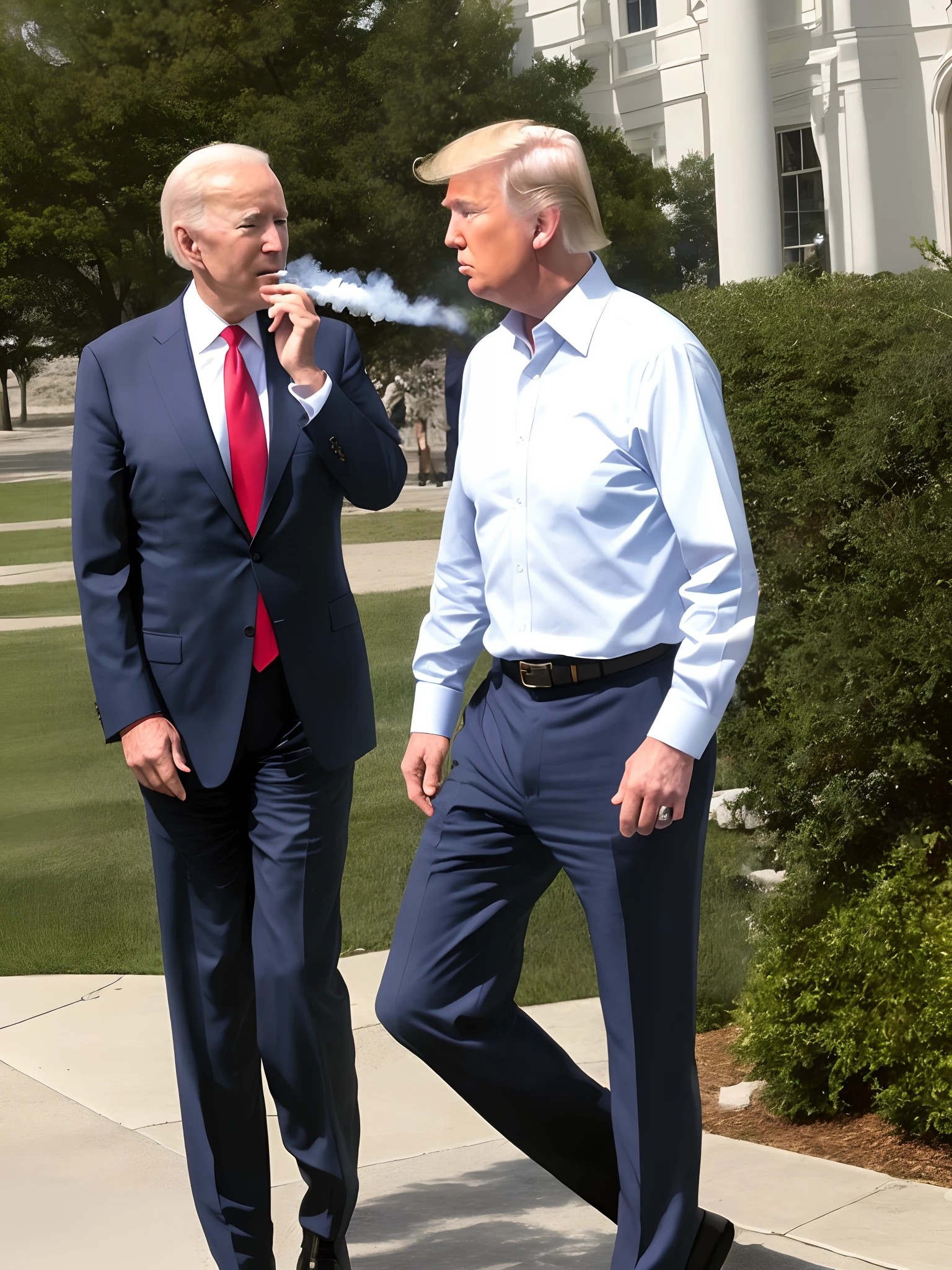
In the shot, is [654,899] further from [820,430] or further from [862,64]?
[862,64]

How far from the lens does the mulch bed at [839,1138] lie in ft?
11.6

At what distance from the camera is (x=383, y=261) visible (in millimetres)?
5152

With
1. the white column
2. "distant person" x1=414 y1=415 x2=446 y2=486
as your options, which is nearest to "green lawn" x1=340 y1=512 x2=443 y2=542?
"distant person" x1=414 y1=415 x2=446 y2=486

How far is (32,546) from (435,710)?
10.3 ft

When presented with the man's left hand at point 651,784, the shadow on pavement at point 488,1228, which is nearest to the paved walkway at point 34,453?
the shadow on pavement at point 488,1228

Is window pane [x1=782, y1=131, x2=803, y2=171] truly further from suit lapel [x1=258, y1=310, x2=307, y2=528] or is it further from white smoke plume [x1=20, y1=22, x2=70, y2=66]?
suit lapel [x1=258, y1=310, x2=307, y2=528]

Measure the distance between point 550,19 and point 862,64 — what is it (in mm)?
1041

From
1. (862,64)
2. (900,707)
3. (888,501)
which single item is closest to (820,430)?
(888,501)

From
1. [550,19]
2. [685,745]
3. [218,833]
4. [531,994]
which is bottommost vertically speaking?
[531,994]

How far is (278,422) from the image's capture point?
8.71 ft

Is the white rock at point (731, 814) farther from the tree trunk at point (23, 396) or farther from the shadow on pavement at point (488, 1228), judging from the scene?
the tree trunk at point (23, 396)

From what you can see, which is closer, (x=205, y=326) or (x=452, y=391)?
(x=205, y=326)

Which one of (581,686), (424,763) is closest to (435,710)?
Result: (424,763)

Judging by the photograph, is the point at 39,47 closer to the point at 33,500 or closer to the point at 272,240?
the point at 33,500
